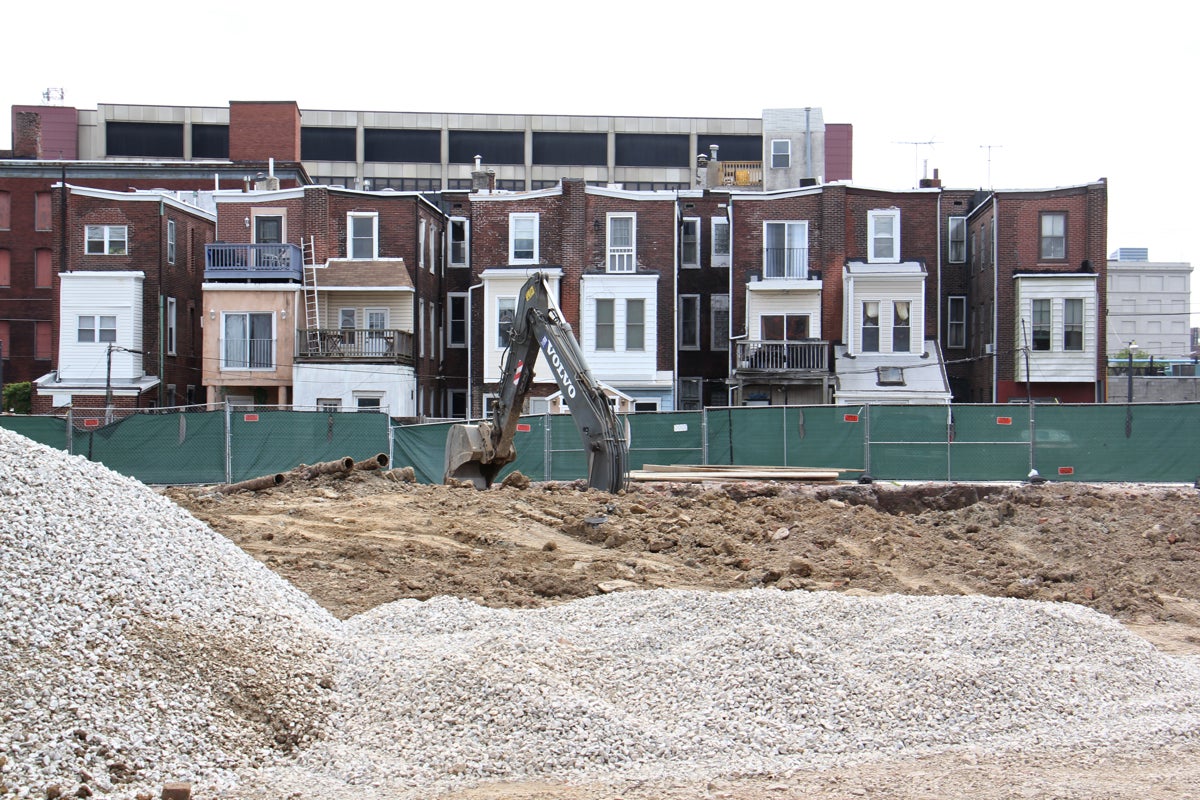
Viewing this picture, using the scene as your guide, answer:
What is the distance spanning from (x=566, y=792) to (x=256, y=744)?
210 cm

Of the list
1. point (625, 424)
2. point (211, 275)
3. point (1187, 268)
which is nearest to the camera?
point (625, 424)

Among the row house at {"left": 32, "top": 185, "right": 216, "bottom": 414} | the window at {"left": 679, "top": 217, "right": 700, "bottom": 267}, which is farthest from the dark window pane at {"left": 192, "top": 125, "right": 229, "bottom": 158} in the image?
the window at {"left": 679, "top": 217, "right": 700, "bottom": 267}

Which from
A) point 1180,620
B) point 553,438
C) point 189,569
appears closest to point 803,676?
point 189,569

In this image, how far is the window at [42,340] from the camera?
171ft

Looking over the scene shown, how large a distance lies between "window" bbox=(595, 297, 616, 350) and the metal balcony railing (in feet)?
18.2

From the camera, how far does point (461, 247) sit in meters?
46.9

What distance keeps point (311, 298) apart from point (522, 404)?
2275 centimetres

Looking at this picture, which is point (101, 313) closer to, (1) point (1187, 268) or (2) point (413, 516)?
(2) point (413, 516)

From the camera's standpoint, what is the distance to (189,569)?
31.7 feet

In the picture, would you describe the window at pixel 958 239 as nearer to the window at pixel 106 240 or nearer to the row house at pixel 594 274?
the row house at pixel 594 274

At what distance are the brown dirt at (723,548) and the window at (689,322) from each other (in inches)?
892

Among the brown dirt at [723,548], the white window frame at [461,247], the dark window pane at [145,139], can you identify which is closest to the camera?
the brown dirt at [723,548]

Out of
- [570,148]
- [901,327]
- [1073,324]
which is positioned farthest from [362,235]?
[570,148]

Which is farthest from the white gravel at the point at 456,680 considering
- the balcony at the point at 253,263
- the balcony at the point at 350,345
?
the balcony at the point at 253,263
